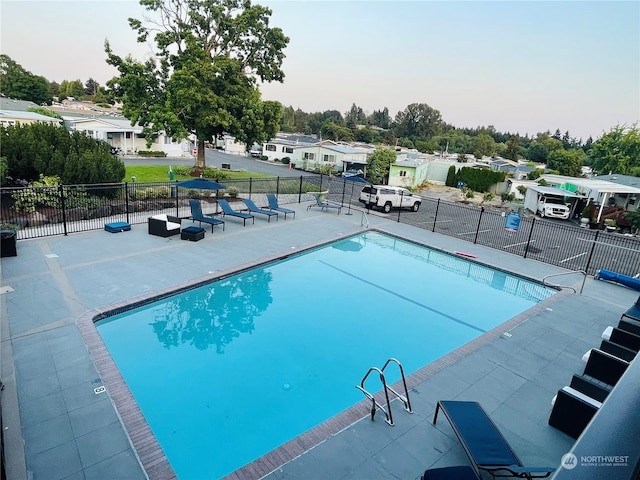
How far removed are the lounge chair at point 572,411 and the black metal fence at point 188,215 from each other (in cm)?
774

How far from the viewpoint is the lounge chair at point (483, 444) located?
14.1ft

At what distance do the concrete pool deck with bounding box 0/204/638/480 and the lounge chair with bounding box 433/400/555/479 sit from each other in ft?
1.21

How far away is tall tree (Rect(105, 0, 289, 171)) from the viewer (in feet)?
82.3

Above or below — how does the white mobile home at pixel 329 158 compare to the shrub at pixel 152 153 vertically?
above

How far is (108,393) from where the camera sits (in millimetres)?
5613

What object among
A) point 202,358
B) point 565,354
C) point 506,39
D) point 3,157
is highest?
point 506,39

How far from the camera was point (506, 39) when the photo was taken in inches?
777

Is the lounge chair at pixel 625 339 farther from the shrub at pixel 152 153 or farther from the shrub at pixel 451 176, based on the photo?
the shrub at pixel 152 153

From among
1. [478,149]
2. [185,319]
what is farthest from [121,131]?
[478,149]

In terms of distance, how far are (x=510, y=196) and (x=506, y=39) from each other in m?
16.0

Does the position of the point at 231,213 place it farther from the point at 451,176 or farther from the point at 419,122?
the point at 419,122

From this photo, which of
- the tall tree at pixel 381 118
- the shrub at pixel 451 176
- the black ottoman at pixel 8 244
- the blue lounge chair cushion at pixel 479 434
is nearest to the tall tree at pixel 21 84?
the shrub at pixel 451 176

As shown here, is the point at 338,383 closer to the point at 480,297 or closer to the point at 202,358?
the point at 202,358

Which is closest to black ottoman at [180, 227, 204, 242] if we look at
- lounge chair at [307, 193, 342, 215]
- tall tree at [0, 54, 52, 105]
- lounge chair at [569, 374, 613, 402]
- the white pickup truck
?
lounge chair at [307, 193, 342, 215]
